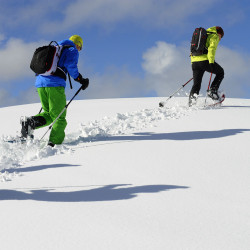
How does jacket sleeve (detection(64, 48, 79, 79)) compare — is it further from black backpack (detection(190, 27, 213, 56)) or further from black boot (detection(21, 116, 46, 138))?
black backpack (detection(190, 27, 213, 56))

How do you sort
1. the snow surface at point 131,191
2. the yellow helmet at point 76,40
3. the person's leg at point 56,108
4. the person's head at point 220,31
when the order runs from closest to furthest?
the snow surface at point 131,191, the person's leg at point 56,108, the yellow helmet at point 76,40, the person's head at point 220,31

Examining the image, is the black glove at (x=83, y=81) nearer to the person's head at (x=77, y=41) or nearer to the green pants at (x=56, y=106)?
the green pants at (x=56, y=106)

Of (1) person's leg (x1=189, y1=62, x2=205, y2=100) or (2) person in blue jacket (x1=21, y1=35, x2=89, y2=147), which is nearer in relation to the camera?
(2) person in blue jacket (x1=21, y1=35, x2=89, y2=147)

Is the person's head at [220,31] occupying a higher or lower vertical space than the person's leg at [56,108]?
higher

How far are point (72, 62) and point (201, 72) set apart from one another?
144 inches

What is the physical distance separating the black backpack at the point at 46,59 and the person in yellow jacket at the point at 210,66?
357cm

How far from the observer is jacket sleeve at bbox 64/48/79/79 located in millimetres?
4836

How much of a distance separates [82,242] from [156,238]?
0.51 meters

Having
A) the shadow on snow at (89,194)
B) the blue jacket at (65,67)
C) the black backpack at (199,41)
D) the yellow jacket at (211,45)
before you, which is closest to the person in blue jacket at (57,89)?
the blue jacket at (65,67)

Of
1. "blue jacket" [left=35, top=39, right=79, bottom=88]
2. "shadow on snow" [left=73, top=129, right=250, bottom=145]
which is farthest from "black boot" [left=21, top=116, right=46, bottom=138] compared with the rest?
"shadow on snow" [left=73, top=129, right=250, bottom=145]

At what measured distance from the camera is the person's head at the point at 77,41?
5.23 m

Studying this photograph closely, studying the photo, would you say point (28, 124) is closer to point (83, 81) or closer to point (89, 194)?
point (83, 81)

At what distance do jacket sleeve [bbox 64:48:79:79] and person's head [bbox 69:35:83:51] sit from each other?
42 cm

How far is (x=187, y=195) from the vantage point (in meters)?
2.84
